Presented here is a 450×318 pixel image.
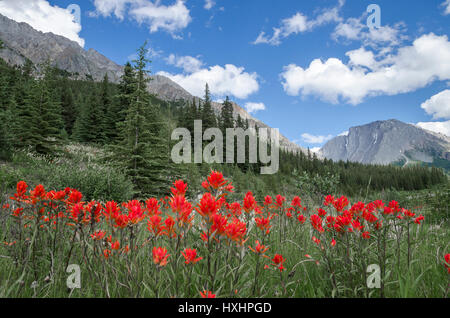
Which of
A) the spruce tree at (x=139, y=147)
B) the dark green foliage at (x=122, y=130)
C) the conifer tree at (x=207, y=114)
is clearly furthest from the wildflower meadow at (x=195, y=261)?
the conifer tree at (x=207, y=114)

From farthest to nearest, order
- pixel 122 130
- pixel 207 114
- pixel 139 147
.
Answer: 1. pixel 207 114
2. pixel 122 130
3. pixel 139 147

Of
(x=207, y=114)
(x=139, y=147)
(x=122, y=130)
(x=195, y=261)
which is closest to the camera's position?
(x=195, y=261)

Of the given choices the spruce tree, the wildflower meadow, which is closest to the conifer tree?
the spruce tree

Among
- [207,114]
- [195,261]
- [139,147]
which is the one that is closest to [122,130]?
[139,147]

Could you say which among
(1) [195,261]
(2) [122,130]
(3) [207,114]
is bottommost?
(1) [195,261]

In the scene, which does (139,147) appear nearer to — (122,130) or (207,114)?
(122,130)

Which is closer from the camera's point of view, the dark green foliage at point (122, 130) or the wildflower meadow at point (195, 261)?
the wildflower meadow at point (195, 261)

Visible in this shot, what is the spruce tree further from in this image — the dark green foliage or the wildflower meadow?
the wildflower meadow

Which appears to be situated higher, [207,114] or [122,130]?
[207,114]

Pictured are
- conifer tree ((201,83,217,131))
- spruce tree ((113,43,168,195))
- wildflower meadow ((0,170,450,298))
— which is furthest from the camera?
conifer tree ((201,83,217,131))

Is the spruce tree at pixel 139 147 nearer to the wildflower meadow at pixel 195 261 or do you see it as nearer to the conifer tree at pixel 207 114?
the wildflower meadow at pixel 195 261

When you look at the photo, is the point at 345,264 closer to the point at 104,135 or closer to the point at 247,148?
the point at 104,135
